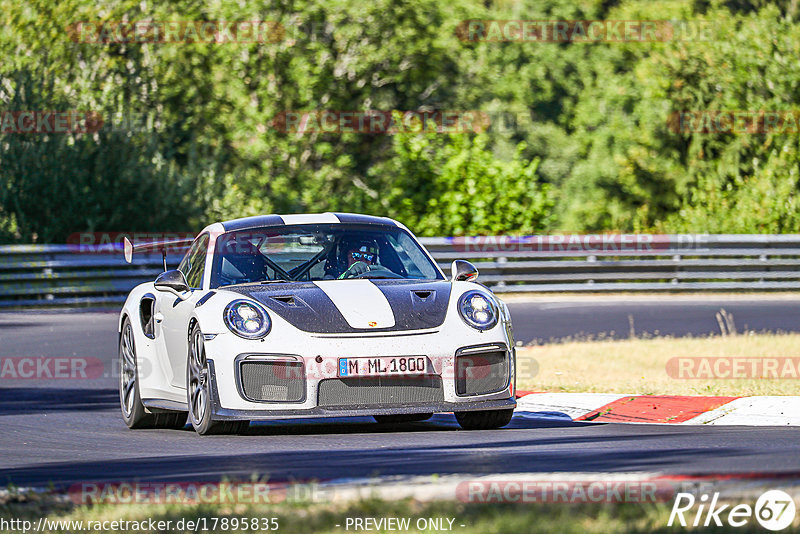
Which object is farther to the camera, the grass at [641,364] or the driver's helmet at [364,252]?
the grass at [641,364]

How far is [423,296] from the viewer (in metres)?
8.52

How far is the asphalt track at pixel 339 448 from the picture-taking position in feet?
21.3

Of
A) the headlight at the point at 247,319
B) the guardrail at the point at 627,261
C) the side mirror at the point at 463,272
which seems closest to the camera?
the headlight at the point at 247,319

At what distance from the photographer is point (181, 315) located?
8.91 m

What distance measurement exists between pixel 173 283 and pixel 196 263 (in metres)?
0.51

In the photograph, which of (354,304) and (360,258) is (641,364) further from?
(354,304)

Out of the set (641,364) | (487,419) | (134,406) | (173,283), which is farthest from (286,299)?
(641,364)

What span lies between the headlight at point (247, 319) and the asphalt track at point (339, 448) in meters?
0.63

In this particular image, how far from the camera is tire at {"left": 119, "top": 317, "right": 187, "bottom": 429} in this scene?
9.73 meters

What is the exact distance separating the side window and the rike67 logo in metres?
4.70

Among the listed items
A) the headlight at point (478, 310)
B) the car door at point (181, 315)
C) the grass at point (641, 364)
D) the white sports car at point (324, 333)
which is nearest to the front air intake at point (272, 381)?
the white sports car at point (324, 333)

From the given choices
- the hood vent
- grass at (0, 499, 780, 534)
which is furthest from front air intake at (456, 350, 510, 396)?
grass at (0, 499, 780, 534)

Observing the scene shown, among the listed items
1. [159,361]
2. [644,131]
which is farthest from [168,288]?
[644,131]

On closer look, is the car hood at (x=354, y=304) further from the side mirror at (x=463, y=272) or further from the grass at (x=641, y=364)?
the grass at (x=641, y=364)
